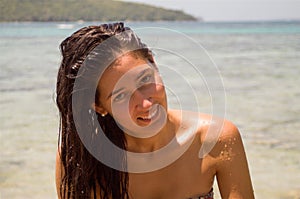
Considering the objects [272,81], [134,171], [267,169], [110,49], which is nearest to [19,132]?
[267,169]

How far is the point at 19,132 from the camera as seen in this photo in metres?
5.61

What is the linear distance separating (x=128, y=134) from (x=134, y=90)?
9.6 inches

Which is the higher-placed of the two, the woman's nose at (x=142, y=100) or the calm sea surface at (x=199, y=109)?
the woman's nose at (x=142, y=100)

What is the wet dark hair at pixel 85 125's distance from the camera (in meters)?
1.82

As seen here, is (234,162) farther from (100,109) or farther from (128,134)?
(100,109)

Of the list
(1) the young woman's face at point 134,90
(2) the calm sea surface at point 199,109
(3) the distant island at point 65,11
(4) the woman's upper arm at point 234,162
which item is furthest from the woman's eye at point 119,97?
(3) the distant island at point 65,11

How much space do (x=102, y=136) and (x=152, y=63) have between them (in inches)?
13.2

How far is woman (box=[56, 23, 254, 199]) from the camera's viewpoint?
1813 mm

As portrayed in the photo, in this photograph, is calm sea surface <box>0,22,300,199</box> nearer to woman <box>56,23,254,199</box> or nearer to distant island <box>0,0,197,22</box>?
woman <box>56,23,254,199</box>

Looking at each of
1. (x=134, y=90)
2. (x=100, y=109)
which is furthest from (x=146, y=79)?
(x=100, y=109)

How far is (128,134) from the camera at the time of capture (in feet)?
6.54

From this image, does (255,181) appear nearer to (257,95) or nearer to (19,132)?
(19,132)

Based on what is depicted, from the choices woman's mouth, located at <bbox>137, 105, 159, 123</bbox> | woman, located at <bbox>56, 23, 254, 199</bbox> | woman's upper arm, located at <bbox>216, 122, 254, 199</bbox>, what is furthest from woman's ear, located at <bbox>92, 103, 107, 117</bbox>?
woman's upper arm, located at <bbox>216, 122, 254, 199</bbox>

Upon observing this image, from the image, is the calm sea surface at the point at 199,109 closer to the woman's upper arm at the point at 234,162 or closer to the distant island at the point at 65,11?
the woman's upper arm at the point at 234,162
